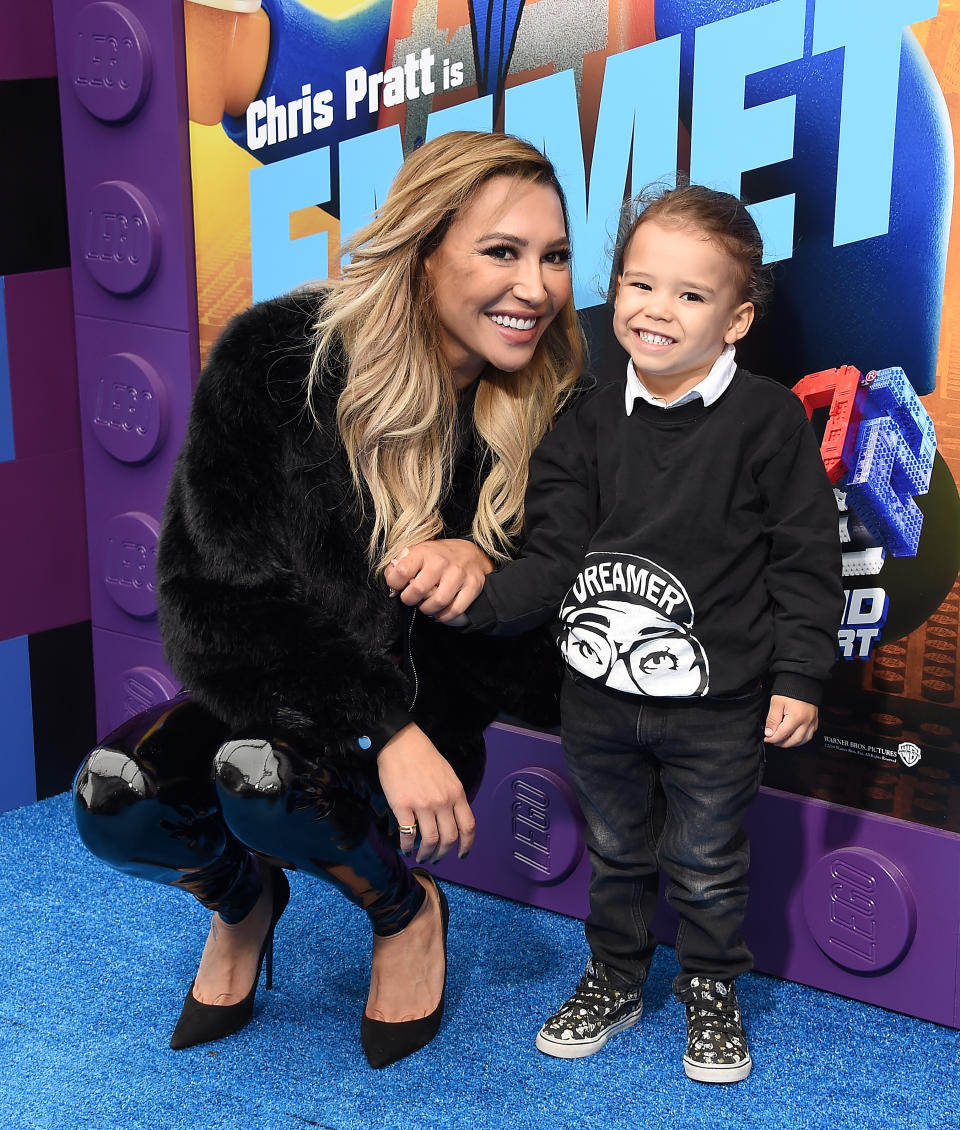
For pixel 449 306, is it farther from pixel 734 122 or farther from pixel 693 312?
pixel 734 122

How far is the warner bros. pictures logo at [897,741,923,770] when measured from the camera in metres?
1.71

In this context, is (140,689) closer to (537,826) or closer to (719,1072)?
(537,826)

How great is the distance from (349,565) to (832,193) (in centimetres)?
73

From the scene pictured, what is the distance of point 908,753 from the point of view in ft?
5.64

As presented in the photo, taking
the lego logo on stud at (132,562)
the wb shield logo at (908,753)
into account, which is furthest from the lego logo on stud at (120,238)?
the wb shield logo at (908,753)

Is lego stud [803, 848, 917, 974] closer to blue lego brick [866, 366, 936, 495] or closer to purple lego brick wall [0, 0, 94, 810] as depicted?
blue lego brick [866, 366, 936, 495]

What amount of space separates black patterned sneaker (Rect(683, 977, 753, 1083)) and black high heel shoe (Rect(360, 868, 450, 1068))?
0.31m

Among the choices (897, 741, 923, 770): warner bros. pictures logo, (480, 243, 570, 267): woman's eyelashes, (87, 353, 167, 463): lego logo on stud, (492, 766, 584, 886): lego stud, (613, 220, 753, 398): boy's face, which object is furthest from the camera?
(87, 353, 167, 463): lego logo on stud

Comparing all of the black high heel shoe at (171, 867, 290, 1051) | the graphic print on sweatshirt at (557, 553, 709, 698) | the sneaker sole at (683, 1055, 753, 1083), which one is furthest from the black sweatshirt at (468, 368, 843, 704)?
the black high heel shoe at (171, 867, 290, 1051)

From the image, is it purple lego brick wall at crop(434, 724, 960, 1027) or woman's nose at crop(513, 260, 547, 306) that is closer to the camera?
woman's nose at crop(513, 260, 547, 306)

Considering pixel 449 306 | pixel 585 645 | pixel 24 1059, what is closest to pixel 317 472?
pixel 449 306

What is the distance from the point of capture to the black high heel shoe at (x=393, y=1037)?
1.63 metres

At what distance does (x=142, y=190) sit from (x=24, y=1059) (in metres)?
1.32

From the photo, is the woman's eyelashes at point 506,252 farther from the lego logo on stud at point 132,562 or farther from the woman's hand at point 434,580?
the lego logo on stud at point 132,562
